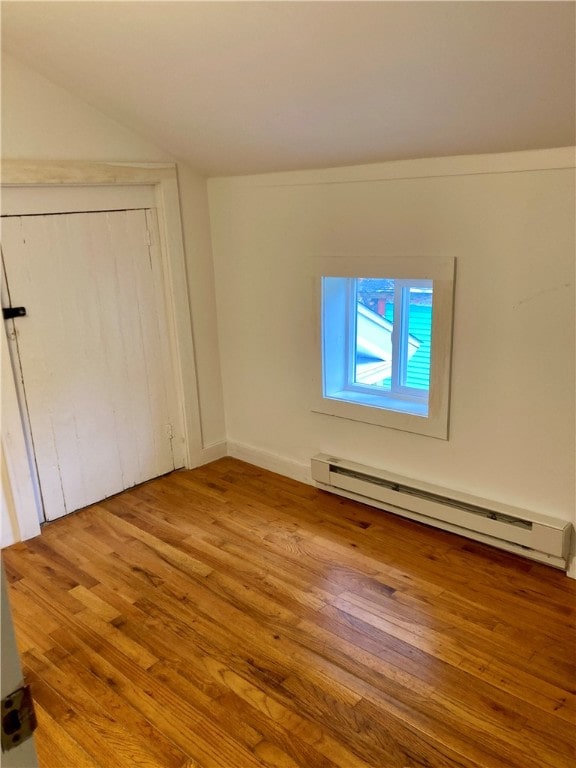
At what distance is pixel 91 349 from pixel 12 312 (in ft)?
1.46

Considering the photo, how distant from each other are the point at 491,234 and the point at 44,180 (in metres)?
1.99

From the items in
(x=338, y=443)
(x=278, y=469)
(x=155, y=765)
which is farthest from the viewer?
(x=278, y=469)

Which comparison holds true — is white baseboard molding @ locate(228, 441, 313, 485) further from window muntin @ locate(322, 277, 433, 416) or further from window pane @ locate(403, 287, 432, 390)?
window pane @ locate(403, 287, 432, 390)

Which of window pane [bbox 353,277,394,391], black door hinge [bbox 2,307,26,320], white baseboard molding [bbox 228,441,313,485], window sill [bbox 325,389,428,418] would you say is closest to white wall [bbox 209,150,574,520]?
white baseboard molding [bbox 228,441,313,485]

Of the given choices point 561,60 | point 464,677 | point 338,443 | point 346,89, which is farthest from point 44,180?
point 464,677

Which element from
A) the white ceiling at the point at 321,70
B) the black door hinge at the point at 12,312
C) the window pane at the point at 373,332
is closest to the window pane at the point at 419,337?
the window pane at the point at 373,332

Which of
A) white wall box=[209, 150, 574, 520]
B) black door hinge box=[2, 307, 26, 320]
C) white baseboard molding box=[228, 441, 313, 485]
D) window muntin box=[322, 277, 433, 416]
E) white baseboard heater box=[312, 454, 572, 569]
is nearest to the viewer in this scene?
white wall box=[209, 150, 574, 520]

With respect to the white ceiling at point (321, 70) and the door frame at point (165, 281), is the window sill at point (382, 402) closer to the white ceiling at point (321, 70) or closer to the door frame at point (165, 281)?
the door frame at point (165, 281)

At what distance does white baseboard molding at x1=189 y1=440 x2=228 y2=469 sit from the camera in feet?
12.2

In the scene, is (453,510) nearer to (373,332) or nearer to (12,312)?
(373,332)

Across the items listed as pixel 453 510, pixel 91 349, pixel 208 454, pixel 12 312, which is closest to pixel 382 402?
pixel 453 510

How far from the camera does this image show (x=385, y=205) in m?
2.76

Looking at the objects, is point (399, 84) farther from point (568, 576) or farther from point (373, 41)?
point (568, 576)

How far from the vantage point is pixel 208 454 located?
3.79 metres
